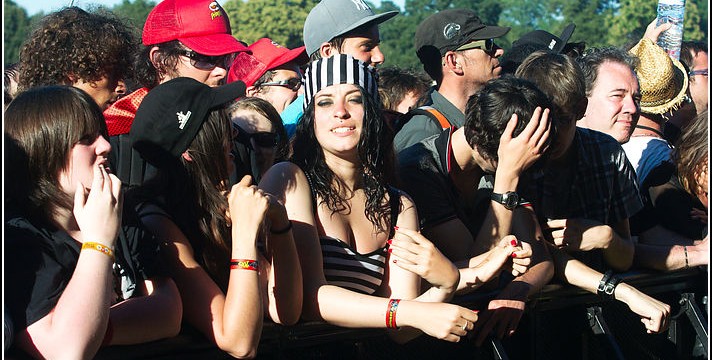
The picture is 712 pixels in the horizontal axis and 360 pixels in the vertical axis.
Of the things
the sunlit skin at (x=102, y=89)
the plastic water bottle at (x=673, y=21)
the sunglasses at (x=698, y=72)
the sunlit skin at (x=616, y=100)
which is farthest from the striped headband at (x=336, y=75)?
the sunglasses at (x=698, y=72)

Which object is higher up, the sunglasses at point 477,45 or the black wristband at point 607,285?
the sunglasses at point 477,45

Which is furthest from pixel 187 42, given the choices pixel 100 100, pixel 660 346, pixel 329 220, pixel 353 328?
pixel 660 346

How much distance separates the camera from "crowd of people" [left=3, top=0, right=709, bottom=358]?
9.67ft

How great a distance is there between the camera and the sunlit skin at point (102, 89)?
4223mm

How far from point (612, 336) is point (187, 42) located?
2500 mm

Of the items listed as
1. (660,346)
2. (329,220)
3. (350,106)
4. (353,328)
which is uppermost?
(350,106)

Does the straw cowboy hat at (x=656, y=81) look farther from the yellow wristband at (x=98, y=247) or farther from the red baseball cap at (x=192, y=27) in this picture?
the yellow wristband at (x=98, y=247)

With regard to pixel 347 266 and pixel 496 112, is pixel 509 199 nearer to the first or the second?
pixel 496 112

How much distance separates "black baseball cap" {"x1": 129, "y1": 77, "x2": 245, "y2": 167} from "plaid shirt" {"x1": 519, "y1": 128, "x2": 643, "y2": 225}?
1.98 m

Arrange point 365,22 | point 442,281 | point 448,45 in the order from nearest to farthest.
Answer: point 442,281 < point 365,22 < point 448,45

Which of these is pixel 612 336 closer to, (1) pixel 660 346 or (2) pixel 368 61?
(1) pixel 660 346

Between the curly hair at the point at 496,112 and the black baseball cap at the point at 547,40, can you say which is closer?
the curly hair at the point at 496,112

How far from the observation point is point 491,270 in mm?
3805

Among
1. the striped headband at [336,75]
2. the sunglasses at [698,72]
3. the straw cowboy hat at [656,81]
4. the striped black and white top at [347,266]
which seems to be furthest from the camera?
the sunglasses at [698,72]
